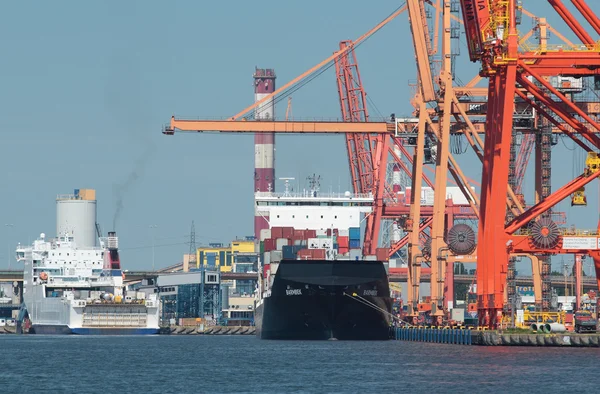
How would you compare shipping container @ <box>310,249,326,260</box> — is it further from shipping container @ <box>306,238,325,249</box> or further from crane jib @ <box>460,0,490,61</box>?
crane jib @ <box>460,0,490,61</box>

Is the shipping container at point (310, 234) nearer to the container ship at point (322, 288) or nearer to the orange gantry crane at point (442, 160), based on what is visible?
the container ship at point (322, 288)

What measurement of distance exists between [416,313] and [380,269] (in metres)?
3.98

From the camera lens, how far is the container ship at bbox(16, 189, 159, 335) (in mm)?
104062

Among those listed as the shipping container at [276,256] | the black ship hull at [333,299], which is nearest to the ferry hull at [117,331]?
the shipping container at [276,256]

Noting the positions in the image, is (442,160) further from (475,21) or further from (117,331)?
(117,331)

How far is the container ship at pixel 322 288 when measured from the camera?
6906 centimetres

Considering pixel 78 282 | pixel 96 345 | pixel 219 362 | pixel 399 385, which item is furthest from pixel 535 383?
pixel 78 282

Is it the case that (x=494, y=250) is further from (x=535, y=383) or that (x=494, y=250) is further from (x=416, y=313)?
(x=416, y=313)

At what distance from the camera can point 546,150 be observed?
66.9 metres

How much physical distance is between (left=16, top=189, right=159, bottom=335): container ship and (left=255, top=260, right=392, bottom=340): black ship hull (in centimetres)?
3368

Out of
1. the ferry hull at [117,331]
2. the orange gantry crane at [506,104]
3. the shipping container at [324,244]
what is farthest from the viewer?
the ferry hull at [117,331]

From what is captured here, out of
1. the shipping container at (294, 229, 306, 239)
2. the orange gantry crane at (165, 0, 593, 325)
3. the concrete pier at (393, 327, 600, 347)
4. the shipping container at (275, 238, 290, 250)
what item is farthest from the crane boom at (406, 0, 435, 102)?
the shipping container at (294, 229, 306, 239)

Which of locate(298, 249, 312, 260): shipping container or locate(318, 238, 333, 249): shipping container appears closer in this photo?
locate(298, 249, 312, 260): shipping container

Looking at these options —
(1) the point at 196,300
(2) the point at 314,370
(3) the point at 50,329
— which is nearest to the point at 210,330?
(3) the point at 50,329
